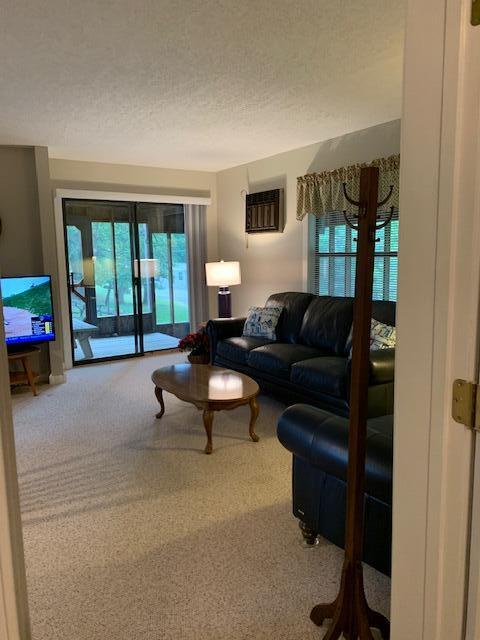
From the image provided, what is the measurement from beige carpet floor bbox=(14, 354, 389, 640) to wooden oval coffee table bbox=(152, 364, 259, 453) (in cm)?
26

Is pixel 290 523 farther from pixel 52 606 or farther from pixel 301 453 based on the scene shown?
pixel 52 606

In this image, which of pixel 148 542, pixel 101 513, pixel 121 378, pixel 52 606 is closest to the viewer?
pixel 52 606

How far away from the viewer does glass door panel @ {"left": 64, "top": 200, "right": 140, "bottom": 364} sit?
590 centimetres

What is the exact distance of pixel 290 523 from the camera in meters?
2.46

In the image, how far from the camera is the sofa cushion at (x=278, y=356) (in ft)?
13.2

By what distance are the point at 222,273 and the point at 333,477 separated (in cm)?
413

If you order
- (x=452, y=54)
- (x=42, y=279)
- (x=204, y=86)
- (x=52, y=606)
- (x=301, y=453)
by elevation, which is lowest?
(x=52, y=606)

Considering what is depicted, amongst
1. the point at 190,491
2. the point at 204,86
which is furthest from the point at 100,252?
the point at 190,491

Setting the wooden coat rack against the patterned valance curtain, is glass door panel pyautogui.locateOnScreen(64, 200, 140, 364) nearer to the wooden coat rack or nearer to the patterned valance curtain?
the patterned valance curtain

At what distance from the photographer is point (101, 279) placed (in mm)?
6109

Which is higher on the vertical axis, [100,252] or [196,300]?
[100,252]

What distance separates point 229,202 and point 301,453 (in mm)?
4874

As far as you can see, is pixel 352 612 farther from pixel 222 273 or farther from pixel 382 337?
pixel 222 273

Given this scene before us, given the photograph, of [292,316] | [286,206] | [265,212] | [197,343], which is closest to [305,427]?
[292,316]
